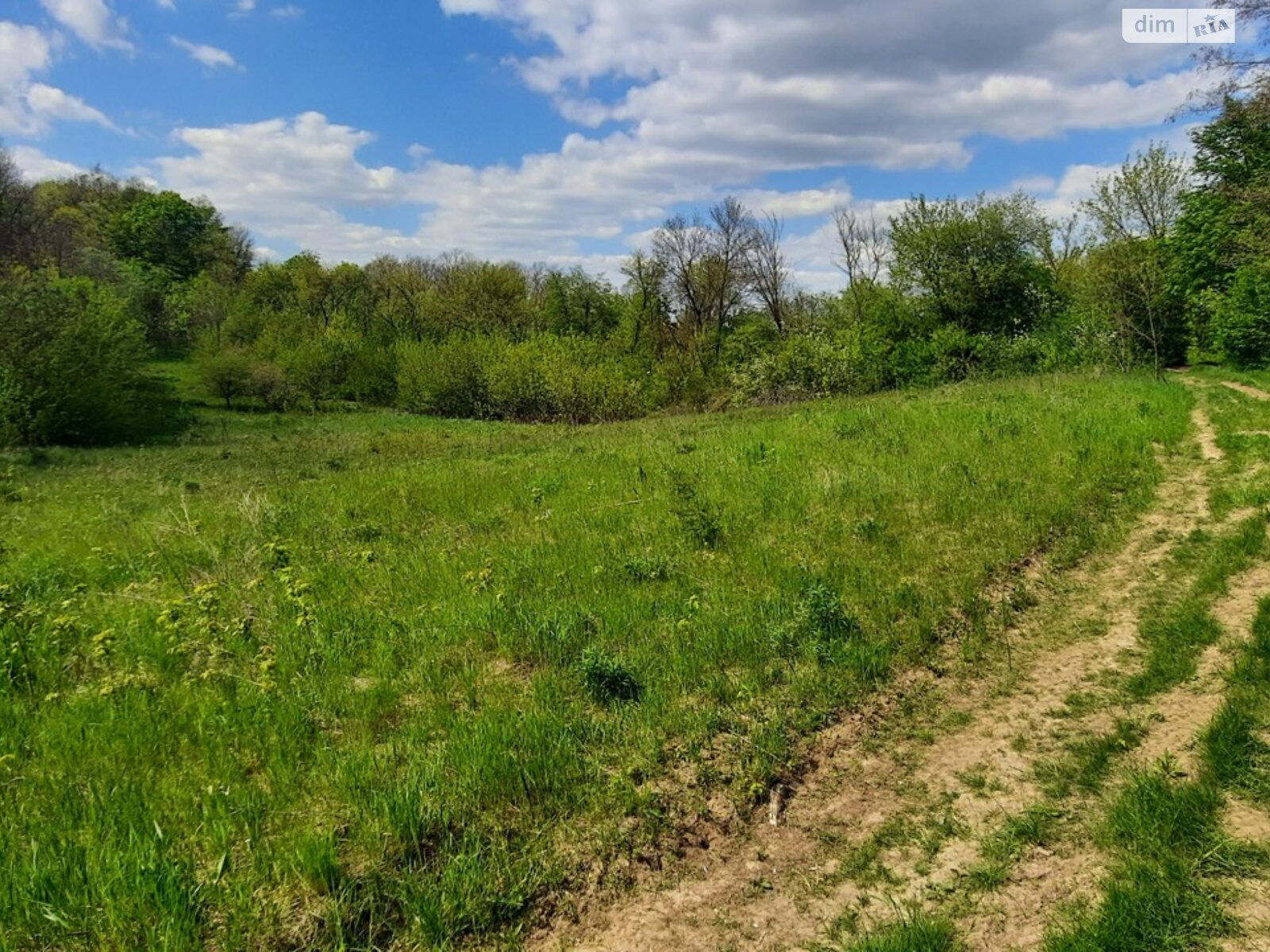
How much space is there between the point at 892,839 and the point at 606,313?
66.7m

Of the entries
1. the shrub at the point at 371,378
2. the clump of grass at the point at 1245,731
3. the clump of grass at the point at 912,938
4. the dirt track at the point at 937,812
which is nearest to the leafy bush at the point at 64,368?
the shrub at the point at 371,378

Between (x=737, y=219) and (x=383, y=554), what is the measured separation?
5529cm

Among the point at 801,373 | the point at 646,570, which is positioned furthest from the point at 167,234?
the point at 646,570

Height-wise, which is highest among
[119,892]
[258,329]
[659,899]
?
[258,329]

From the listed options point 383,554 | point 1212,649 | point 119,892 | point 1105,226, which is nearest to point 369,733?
point 119,892

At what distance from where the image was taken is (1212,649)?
5.27m

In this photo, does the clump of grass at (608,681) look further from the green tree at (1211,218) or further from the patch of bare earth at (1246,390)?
the green tree at (1211,218)

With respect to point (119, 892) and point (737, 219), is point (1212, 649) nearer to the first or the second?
point (119, 892)

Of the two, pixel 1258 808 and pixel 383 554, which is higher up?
pixel 383 554

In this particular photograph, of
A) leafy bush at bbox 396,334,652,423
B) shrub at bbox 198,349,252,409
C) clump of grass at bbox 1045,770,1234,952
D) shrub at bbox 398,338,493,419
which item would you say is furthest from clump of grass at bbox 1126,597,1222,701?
shrub at bbox 198,349,252,409

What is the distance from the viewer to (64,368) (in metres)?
29.1

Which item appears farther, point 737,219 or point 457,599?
point 737,219

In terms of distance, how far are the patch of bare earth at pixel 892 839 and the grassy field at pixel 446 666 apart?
28cm

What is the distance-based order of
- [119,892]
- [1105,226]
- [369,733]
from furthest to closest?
[1105,226], [369,733], [119,892]
